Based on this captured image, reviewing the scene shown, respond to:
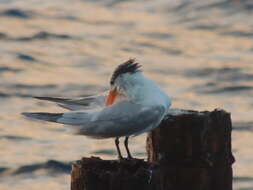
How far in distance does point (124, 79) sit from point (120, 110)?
1.58 ft

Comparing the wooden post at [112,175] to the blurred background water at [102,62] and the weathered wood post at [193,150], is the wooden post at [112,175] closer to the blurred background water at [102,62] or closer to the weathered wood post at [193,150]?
the weathered wood post at [193,150]

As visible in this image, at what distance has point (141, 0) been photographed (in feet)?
65.2

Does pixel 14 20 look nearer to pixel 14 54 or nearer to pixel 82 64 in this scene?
pixel 14 54

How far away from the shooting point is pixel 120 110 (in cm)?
730

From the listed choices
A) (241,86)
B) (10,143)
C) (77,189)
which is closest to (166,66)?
(241,86)

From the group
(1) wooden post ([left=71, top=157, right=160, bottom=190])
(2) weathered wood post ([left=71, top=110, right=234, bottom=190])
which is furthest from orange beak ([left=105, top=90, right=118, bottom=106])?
(1) wooden post ([left=71, top=157, right=160, bottom=190])

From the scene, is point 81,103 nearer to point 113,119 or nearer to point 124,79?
→ point 124,79

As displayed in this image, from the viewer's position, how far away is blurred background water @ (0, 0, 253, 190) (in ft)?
40.8

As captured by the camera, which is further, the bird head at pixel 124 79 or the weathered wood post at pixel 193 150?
the bird head at pixel 124 79

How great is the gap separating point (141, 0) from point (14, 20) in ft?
9.08

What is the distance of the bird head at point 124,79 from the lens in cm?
769

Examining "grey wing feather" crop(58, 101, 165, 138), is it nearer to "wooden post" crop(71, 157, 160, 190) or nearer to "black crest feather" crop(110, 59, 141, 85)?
"black crest feather" crop(110, 59, 141, 85)

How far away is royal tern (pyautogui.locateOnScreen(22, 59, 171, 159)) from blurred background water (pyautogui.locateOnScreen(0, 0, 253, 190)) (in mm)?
4039

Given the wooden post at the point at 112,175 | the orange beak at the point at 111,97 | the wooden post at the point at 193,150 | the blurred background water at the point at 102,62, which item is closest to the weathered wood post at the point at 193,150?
the wooden post at the point at 193,150
